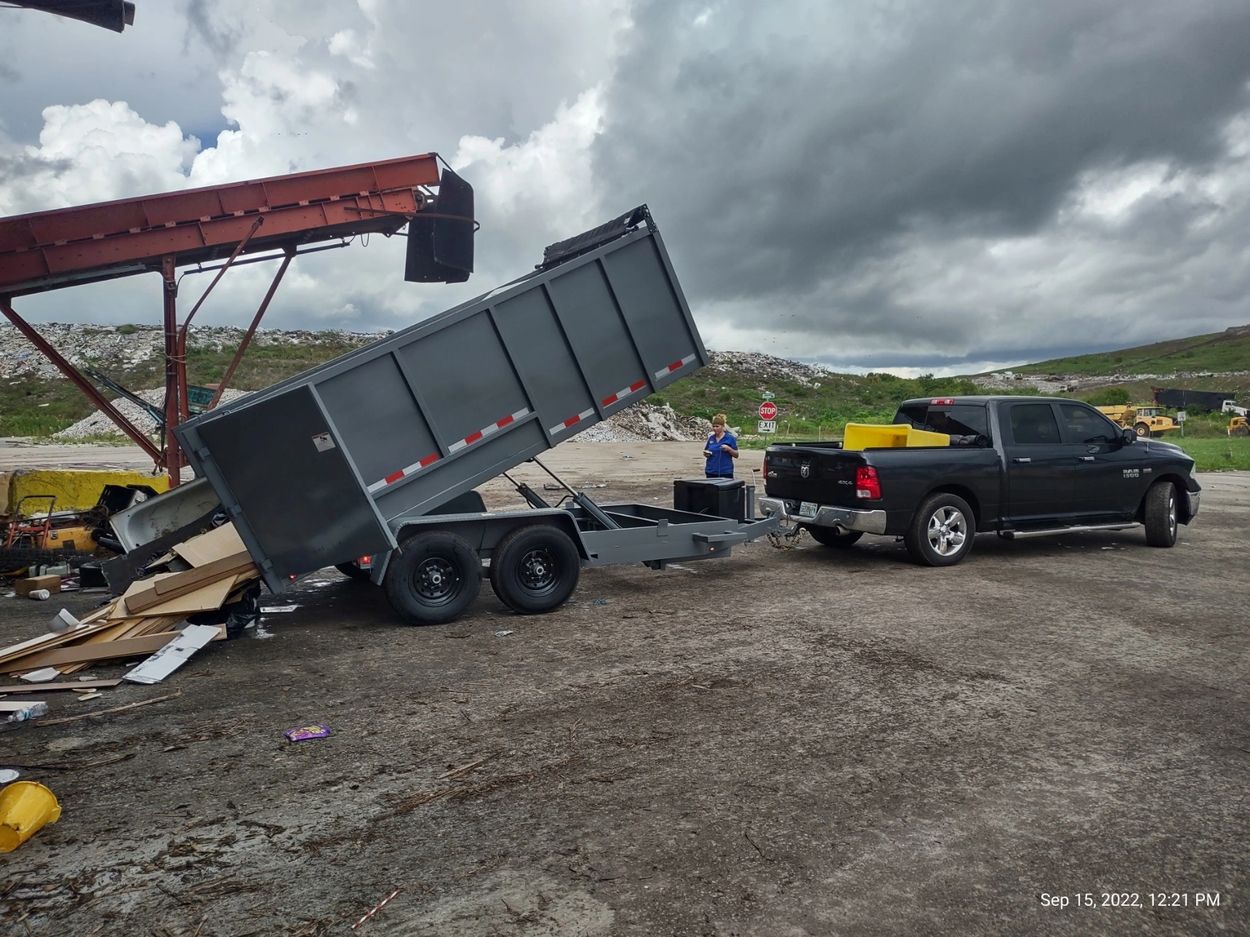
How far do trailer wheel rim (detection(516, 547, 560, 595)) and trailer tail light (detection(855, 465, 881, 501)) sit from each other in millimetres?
3593

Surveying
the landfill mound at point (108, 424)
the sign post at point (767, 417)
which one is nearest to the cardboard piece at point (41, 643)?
the sign post at point (767, 417)

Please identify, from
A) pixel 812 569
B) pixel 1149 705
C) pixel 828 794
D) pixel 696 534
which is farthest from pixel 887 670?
pixel 812 569

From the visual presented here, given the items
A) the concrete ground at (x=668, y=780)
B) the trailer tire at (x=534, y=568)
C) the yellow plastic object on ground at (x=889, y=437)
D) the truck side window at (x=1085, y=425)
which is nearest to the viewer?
the concrete ground at (x=668, y=780)

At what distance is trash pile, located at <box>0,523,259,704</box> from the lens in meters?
5.82

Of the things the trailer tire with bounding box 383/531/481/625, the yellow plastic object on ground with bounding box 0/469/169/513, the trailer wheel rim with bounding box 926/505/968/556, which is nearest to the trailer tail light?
the trailer wheel rim with bounding box 926/505/968/556

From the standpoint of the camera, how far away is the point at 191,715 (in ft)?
16.7

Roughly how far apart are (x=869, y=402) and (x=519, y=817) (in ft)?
229

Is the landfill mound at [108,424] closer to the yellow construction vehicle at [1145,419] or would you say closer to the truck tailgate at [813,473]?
the truck tailgate at [813,473]

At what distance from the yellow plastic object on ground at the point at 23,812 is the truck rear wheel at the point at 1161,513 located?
11.8 m

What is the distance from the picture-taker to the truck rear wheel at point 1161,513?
10.9 m

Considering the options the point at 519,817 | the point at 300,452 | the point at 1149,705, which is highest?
the point at 300,452

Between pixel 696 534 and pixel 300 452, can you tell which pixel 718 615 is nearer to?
pixel 696 534

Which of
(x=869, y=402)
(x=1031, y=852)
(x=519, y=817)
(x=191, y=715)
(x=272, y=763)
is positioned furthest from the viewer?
(x=869, y=402)

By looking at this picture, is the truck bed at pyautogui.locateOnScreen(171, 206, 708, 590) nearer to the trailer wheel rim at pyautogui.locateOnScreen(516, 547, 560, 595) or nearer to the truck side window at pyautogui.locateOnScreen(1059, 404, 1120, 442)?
the trailer wheel rim at pyautogui.locateOnScreen(516, 547, 560, 595)
